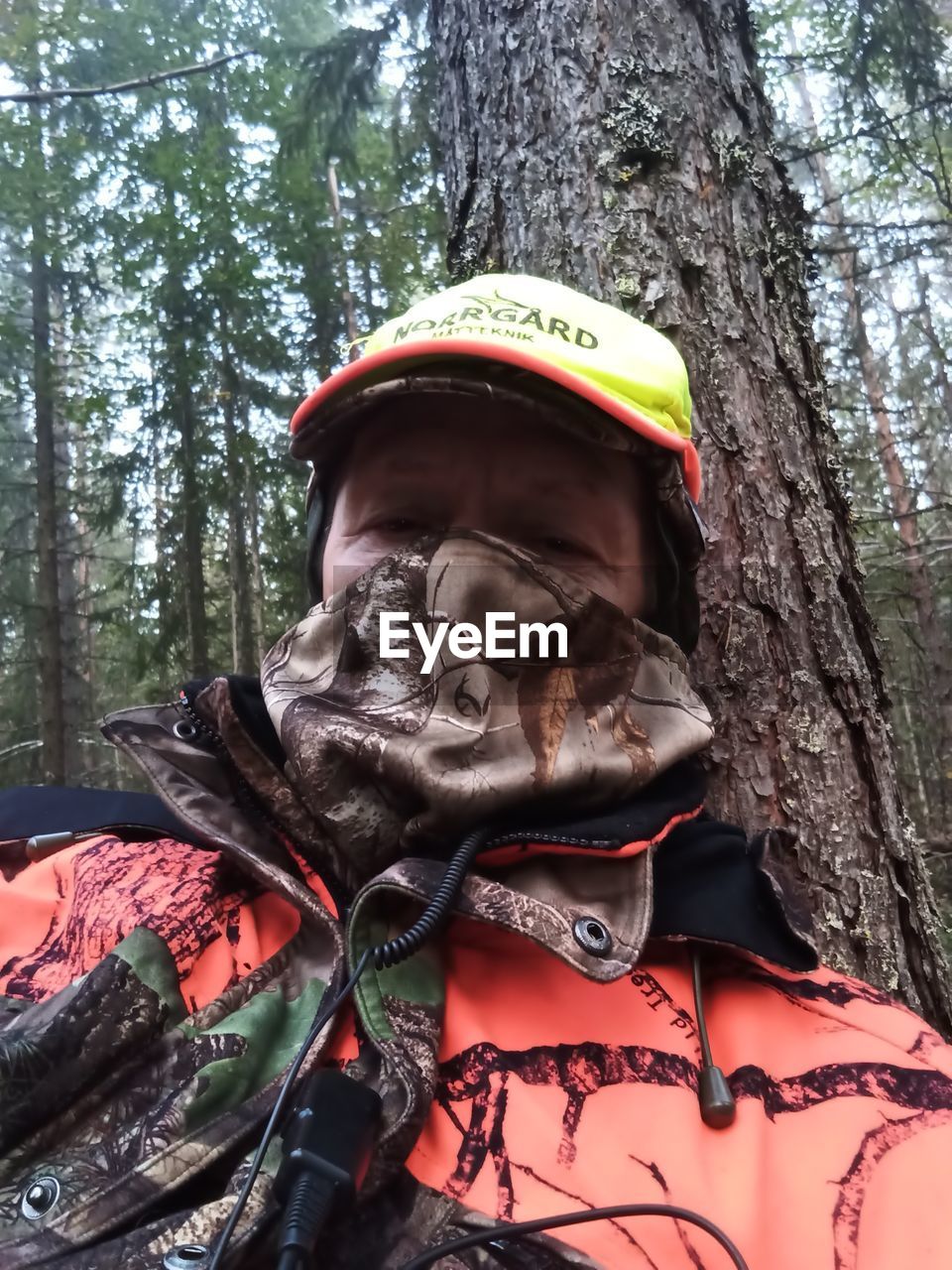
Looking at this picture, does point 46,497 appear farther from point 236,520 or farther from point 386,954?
point 386,954

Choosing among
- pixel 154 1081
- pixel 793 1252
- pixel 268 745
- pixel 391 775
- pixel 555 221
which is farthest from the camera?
pixel 555 221

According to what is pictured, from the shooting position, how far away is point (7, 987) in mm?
1179

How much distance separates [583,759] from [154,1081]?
72 cm

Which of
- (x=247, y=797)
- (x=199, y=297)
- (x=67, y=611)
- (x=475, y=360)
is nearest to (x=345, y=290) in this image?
(x=199, y=297)

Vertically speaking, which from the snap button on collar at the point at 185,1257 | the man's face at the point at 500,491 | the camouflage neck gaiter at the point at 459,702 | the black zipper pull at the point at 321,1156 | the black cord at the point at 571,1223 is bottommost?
the black cord at the point at 571,1223

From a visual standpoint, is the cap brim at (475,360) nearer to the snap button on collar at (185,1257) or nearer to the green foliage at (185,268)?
the snap button on collar at (185,1257)

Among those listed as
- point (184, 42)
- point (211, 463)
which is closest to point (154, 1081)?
point (211, 463)

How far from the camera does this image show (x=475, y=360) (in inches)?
53.4

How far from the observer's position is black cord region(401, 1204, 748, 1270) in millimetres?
818

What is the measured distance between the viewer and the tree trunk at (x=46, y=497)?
24.2ft

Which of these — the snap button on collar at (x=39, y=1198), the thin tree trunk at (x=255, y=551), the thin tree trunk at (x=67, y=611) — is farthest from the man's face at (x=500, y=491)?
the thin tree trunk at (x=67, y=611)

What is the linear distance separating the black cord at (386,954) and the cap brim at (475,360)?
0.75 metres

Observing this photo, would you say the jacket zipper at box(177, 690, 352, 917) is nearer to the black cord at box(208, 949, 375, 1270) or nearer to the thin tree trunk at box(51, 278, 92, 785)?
the black cord at box(208, 949, 375, 1270)

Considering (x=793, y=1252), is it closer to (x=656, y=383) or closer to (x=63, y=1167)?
(x=63, y=1167)
